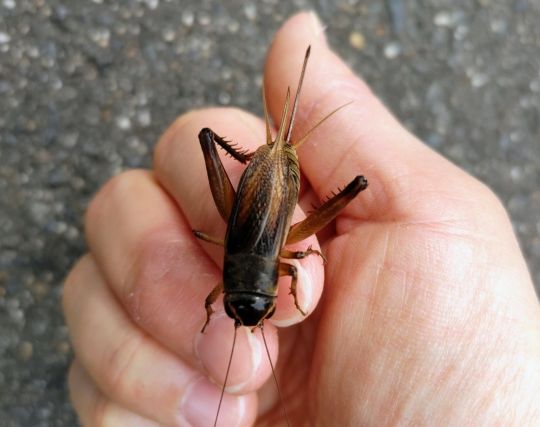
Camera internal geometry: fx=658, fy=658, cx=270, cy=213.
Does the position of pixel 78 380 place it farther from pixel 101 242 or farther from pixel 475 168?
pixel 475 168

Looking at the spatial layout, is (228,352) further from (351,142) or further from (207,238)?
(351,142)

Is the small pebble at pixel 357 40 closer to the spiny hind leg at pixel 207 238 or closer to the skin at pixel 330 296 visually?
the skin at pixel 330 296

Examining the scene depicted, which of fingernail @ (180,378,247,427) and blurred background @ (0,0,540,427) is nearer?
fingernail @ (180,378,247,427)

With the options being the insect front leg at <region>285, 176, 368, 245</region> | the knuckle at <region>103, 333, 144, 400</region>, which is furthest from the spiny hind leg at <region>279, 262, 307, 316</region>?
the knuckle at <region>103, 333, 144, 400</region>

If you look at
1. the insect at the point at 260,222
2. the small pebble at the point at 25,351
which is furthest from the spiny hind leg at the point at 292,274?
the small pebble at the point at 25,351

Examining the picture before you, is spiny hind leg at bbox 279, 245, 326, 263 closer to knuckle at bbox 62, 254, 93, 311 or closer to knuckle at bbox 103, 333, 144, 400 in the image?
knuckle at bbox 103, 333, 144, 400

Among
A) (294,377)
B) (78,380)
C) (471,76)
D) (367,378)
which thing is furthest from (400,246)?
(471,76)
